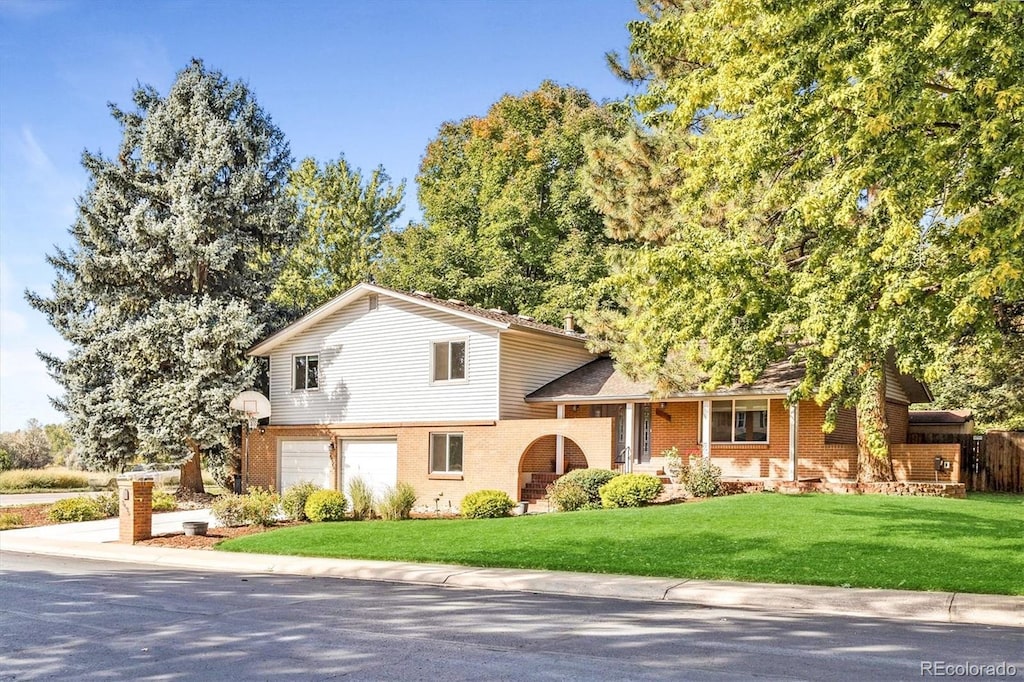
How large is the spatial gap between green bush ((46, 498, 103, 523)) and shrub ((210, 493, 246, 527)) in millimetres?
6601

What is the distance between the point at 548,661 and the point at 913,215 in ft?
24.6

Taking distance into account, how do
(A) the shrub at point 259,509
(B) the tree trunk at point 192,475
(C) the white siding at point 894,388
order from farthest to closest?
1. (B) the tree trunk at point 192,475
2. (C) the white siding at point 894,388
3. (A) the shrub at point 259,509

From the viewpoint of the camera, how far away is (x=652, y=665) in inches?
311

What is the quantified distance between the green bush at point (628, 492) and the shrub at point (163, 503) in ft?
50.5

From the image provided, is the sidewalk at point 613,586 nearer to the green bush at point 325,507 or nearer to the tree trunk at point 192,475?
the green bush at point 325,507

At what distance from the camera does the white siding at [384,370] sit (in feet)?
92.9

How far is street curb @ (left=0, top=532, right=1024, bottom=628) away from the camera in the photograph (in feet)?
35.1

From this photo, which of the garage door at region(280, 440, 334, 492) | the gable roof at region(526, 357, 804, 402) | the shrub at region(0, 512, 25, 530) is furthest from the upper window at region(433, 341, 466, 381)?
the shrub at region(0, 512, 25, 530)

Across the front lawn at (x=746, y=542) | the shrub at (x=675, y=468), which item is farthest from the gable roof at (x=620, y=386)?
the front lawn at (x=746, y=542)

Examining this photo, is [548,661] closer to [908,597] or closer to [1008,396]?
[908,597]

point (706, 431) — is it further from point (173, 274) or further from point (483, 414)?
point (173, 274)

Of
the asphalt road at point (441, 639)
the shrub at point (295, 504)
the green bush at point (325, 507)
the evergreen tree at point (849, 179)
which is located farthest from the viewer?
the shrub at point (295, 504)

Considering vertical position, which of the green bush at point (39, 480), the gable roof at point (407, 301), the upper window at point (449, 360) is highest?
the gable roof at point (407, 301)

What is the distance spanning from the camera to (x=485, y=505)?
22.5 meters
